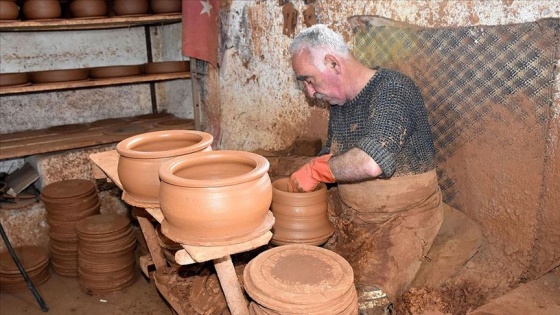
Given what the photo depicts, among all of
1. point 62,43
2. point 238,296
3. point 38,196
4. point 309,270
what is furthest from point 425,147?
point 62,43

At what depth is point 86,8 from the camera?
4.23 m

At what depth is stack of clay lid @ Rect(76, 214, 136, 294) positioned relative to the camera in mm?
3688

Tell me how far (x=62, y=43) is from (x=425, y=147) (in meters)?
4.34

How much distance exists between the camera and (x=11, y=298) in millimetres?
3684

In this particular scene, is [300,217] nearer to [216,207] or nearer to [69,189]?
[216,207]

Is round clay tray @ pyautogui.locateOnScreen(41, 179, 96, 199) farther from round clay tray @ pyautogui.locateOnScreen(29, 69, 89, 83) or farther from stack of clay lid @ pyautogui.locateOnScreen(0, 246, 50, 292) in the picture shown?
round clay tray @ pyautogui.locateOnScreen(29, 69, 89, 83)

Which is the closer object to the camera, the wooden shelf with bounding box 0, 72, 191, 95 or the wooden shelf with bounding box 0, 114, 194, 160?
the wooden shelf with bounding box 0, 72, 191, 95

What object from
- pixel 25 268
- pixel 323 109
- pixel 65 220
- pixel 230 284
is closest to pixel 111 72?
pixel 65 220

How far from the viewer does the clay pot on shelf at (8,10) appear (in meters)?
3.86

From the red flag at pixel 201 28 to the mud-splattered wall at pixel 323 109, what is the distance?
4.2 inches

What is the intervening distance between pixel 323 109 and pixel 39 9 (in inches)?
108

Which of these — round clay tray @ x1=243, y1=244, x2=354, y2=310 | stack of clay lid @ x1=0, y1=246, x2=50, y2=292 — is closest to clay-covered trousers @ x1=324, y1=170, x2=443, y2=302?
round clay tray @ x1=243, y1=244, x2=354, y2=310

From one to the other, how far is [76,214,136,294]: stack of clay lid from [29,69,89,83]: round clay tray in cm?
146

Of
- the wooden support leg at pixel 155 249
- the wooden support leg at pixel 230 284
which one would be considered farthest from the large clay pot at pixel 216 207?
the wooden support leg at pixel 155 249
